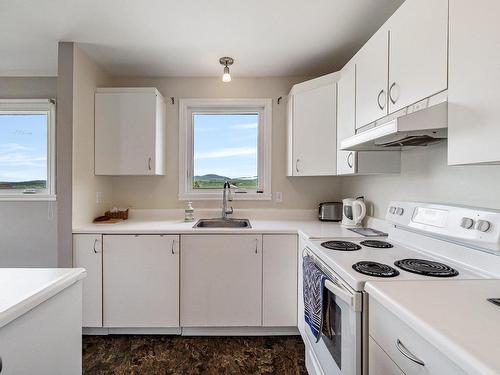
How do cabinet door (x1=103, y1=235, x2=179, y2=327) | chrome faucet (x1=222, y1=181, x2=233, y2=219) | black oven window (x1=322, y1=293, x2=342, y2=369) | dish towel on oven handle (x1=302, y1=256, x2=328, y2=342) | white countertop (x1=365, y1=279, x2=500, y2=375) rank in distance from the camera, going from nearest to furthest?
white countertop (x1=365, y1=279, x2=500, y2=375)
black oven window (x1=322, y1=293, x2=342, y2=369)
dish towel on oven handle (x1=302, y1=256, x2=328, y2=342)
cabinet door (x1=103, y1=235, x2=179, y2=327)
chrome faucet (x1=222, y1=181, x2=233, y2=219)

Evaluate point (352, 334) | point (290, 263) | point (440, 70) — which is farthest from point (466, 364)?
point (290, 263)

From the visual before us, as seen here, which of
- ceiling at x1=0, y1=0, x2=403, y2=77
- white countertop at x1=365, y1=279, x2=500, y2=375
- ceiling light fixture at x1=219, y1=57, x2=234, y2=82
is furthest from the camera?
ceiling light fixture at x1=219, y1=57, x2=234, y2=82

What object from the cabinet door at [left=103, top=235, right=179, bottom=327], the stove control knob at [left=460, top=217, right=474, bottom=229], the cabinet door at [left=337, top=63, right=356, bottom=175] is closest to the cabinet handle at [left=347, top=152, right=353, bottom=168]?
the cabinet door at [left=337, top=63, right=356, bottom=175]

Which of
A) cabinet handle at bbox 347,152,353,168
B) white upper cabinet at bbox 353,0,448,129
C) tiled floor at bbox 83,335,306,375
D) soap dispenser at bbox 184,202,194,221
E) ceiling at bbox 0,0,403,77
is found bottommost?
tiled floor at bbox 83,335,306,375

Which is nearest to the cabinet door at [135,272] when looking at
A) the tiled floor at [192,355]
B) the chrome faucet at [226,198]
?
the tiled floor at [192,355]

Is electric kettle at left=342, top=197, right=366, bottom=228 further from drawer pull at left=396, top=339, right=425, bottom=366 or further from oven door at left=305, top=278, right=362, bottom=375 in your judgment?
drawer pull at left=396, top=339, right=425, bottom=366

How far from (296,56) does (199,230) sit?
174 cm

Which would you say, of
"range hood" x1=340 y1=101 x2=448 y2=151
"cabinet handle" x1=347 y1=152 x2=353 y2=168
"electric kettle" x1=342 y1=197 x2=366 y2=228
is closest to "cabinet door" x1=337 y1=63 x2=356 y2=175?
"cabinet handle" x1=347 y1=152 x2=353 y2=168

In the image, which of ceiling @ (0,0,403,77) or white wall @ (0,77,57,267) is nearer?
ceiling @ (0,0,403,77)

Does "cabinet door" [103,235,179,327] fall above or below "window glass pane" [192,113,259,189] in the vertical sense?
below

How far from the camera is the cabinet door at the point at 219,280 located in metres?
2.05

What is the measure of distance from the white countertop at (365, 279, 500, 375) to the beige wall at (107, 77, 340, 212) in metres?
1.77

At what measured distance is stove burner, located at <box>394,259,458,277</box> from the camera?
103cm

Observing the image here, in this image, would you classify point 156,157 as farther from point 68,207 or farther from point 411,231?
point 411,231
